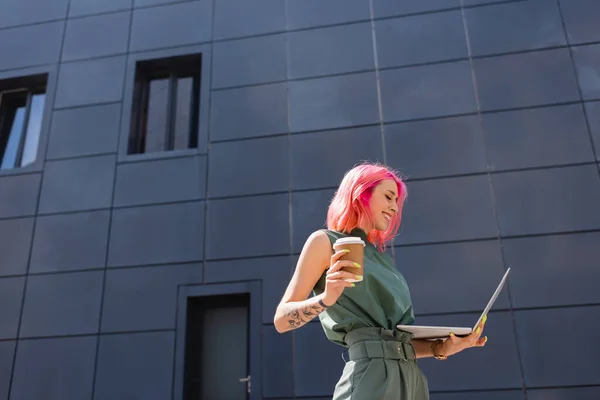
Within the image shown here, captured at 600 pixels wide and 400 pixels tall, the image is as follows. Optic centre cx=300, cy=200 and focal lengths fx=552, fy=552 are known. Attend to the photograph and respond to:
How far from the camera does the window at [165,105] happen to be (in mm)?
9070

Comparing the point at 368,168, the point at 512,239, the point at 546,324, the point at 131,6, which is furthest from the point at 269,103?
the point at 368,168

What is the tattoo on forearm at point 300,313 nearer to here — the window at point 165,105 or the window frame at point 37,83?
the window at point 165,105

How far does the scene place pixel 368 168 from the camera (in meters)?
2.52

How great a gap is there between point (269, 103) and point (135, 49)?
2.63 m

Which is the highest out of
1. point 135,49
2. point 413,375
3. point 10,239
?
point 135,49

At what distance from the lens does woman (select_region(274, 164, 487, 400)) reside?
2160 millimetres

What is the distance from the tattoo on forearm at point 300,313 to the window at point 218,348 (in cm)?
541

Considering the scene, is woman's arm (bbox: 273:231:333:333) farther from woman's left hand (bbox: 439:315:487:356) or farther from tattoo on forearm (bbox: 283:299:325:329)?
woman's left hand (bbox: 439:315:487:356)

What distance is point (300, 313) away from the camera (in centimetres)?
218

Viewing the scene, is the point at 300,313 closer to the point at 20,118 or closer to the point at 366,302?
the point at 366,302

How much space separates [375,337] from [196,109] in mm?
7642

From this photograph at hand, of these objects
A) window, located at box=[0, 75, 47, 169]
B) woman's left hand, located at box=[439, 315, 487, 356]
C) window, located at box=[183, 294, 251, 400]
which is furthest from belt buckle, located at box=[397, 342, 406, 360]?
window, located at box=[0, 75, 47, 169]

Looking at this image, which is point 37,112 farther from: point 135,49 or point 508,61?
point 508,61

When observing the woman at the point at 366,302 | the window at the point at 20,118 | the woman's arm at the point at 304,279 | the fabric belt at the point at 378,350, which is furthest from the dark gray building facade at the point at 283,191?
the woman's arm at the point at 304,279
